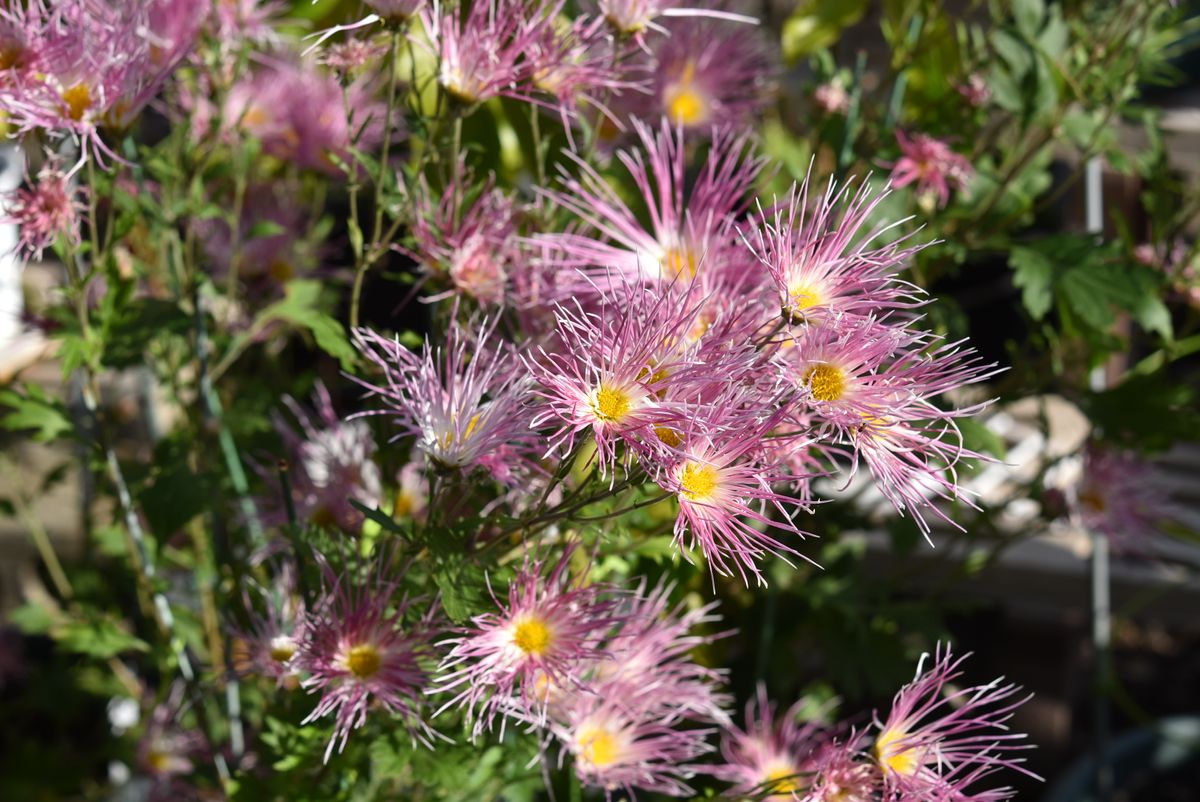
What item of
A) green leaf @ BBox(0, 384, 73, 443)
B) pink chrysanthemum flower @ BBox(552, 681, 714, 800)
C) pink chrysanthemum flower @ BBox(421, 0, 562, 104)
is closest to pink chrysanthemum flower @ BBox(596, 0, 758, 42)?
pink chrysanthemum flower @ BBox(421, 0, 562, 104)

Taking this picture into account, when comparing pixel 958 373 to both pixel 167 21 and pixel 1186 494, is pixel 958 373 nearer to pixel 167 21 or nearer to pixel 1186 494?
pixel 167 21

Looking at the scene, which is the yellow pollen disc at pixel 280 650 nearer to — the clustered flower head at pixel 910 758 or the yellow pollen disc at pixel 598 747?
the yellow pollen disc at pixel 598 747

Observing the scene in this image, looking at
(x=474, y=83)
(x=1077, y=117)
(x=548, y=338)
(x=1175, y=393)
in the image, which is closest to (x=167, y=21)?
(x=474, y=83)

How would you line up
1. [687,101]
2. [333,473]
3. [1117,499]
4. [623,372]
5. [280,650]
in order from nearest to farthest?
1. [623,372]
2. [280,650]
3. [333,473]
4. [687,101]
5. [1117,499]

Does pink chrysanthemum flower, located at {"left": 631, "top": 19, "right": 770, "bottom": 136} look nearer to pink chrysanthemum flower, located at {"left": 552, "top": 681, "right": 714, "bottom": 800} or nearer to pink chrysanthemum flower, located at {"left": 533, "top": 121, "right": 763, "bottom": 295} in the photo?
pink chrysanthemum flower, located at {"left": 533, "top": 121, "right": 763, "bottom": 295}

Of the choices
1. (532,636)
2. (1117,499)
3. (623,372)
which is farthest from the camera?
(1117,499)

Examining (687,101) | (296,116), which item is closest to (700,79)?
(687,101)

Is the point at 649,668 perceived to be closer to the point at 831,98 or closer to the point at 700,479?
the point at 700,479
